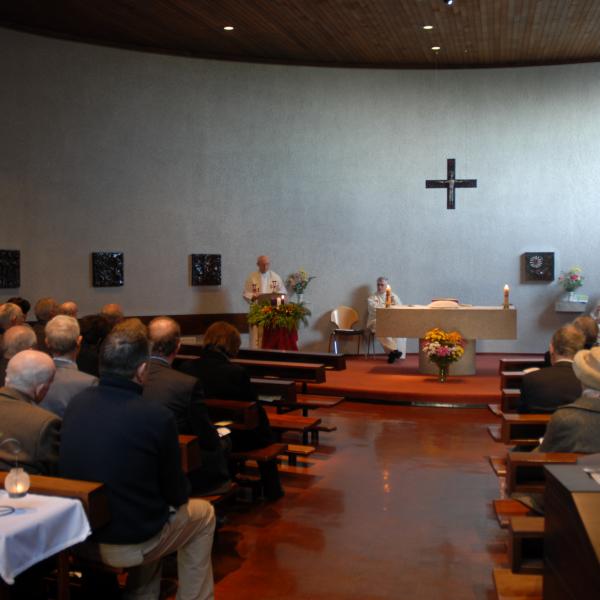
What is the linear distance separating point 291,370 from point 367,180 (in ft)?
20.7

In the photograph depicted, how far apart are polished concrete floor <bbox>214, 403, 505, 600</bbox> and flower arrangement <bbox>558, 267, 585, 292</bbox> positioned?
19.6 feet

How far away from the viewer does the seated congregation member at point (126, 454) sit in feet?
10.4

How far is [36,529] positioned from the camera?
2.83m

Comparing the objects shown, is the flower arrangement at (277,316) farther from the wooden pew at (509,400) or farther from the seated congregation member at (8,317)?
the wooden pew at (509,400)

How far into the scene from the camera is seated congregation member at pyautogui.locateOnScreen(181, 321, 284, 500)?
5238 millimetres

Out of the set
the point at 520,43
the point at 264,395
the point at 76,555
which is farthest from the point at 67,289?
the point at 76,555

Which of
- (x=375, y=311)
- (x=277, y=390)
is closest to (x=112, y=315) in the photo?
(x=277, y=390)

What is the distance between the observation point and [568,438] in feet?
12.2

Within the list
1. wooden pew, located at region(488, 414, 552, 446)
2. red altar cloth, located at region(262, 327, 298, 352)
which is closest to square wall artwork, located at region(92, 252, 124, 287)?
red altar cloth, located at region(262, 327, 298, 352)

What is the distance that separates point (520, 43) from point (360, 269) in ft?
13.8

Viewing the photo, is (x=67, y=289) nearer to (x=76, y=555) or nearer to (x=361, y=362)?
(x=361, y=362)

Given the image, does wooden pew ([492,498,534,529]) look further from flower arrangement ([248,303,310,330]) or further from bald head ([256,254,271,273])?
bald head ([256,254,271,273])

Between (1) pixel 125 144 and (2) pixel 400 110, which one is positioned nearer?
(1) pixel 125 144

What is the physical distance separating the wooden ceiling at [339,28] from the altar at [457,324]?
3771 millimetres
